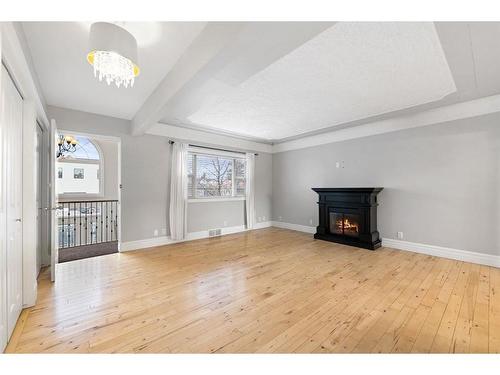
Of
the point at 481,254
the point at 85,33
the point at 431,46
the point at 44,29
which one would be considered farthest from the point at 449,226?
the point at 44,29

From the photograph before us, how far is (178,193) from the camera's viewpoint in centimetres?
457

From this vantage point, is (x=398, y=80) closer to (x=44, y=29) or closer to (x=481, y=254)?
(x=481, y=254)

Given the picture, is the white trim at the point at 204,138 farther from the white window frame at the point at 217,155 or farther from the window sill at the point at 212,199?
the window sill at the point at 212,199

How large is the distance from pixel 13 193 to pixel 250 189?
4584 millimetres

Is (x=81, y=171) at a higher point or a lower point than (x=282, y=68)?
lower

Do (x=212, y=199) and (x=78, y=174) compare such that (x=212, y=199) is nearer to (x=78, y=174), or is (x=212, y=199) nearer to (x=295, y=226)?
(x=295, y=226)

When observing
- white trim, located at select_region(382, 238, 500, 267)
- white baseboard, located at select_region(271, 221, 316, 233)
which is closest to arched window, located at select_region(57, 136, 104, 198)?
white baseboard, located at select_region(271, 221, 316, 233)

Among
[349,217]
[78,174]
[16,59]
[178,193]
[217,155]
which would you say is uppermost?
[16,59]

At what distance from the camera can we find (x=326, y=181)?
532 centimetres

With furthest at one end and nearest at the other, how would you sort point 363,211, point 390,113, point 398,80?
point 363,211
point 390,113
point 398,80

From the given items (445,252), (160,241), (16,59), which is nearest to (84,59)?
(16,59)

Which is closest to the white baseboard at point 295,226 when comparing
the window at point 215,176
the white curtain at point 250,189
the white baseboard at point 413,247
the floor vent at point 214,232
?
the white baseboard at point 413,247

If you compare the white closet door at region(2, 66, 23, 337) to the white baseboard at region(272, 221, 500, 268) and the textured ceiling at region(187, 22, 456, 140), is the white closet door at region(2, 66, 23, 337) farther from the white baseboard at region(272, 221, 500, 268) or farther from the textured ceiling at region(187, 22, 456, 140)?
the white baseboard at region(272, 221, 500, 268)

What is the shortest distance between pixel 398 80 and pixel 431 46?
69 centimetres
